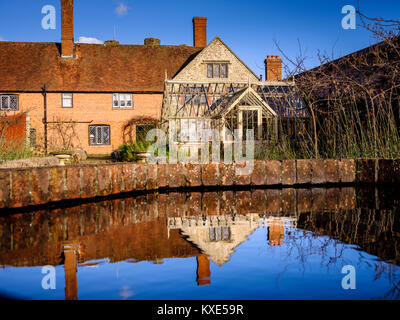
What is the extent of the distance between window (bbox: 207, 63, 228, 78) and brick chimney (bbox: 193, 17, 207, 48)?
382 cm

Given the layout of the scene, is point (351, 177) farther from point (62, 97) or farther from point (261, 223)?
point (62, 97)

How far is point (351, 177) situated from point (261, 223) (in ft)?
12.3

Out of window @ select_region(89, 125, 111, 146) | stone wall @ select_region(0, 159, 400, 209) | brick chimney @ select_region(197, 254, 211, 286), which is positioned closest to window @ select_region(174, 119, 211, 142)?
stone wall @ select_region(0, 159, 400, 209)

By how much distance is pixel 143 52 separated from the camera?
28.4 meters

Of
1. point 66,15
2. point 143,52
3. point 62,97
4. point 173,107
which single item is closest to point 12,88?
point 62,97

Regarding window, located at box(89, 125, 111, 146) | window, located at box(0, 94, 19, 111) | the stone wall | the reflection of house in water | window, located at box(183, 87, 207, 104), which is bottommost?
the reflection of house in water

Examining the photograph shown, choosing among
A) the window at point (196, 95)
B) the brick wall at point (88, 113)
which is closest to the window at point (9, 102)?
the brick wall at point (88, 113)

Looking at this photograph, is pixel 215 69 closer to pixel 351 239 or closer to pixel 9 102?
pixel 9 102

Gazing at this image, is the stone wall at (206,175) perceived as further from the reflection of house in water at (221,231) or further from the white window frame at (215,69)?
the white window frame at (215,69)

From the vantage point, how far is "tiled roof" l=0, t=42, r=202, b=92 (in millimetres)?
25156

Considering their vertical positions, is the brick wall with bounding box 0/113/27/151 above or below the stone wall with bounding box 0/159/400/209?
above

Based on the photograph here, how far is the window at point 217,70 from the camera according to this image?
26.2 metres

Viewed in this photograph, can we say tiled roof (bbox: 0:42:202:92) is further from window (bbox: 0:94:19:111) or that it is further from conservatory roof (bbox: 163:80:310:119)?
conservatory roof (bbox: 163:80:310:119)
